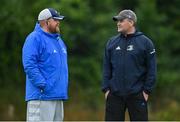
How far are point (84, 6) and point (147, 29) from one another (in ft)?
9.26

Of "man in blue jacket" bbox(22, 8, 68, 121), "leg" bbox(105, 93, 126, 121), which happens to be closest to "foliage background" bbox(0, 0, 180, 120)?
"leg" bbox(105, 93, 126, 121)

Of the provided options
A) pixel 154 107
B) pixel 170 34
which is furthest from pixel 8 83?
pixel 170 34

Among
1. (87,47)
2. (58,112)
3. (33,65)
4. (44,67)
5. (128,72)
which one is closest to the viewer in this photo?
(33,65)

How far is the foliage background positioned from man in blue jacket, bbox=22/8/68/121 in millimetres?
7163

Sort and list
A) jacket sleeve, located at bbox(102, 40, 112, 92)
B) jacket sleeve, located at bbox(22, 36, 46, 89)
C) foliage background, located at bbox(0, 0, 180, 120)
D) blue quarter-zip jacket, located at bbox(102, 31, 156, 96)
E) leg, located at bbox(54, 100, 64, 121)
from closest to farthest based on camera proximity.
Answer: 1. jacket sleeve, located at bbox(22, 36, 46, 89)
2. leg, located at bbox(54, 100, 64, 121)
3. blue quarter-zip jacket, located at bbox(102, 31, 156, 96)
4. jacket sleeve, located at bbox(102, 40, 112, 92)
5. foliage background, located at bbox(0, 0, 180, 120)

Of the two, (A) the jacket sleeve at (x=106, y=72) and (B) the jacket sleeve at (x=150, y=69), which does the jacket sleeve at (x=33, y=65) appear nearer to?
(A) the jacket sleeve at (x=106, y=72)

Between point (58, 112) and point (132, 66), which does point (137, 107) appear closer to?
point (132, 66)

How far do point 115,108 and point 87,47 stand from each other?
13.0 meters

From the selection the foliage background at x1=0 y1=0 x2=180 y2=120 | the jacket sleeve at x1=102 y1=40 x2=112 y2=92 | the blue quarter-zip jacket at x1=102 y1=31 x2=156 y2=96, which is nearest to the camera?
the blue quarter-zip jacket at x1=102 y1=31 x2=156 y2=96

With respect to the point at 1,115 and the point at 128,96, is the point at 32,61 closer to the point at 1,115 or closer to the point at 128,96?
the point at 128,96

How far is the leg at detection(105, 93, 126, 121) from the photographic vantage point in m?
9.61

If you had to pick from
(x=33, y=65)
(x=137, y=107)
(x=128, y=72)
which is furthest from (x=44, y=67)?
(x=137, y=107)

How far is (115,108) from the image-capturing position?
962 cm

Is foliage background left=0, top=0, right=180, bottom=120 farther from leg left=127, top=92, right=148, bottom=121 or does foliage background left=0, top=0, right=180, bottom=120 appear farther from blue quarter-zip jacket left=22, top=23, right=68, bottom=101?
blue quarter-zip jacket left=22, top=23, right=68, bottom=101
